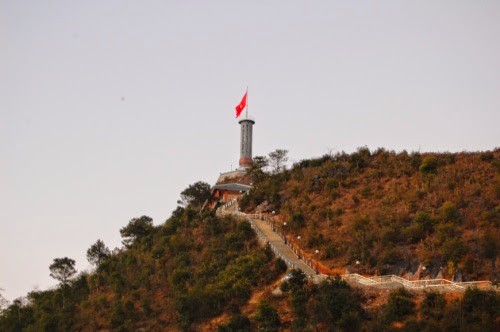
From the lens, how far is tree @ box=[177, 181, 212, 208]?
54.7 meters

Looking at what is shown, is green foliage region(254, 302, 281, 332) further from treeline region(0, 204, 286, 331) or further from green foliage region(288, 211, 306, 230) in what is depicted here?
green foliage region(288, 211, 306, 230)

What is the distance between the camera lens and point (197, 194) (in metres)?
54.6

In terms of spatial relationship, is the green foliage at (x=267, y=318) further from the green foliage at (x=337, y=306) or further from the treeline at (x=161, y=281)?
the treeline at (x=161, y=281)

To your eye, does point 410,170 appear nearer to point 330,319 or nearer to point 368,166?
point 368,166

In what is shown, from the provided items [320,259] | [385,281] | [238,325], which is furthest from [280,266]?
[385,281]

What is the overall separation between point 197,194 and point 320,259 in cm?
2104

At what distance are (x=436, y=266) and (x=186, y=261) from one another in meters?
17.5

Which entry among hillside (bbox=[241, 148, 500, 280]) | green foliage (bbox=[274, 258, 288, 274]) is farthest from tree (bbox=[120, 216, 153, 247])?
green foliage (bbox=[274, 258, 288, 274])

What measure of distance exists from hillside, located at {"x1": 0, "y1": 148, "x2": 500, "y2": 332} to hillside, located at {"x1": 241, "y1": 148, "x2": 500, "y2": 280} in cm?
9

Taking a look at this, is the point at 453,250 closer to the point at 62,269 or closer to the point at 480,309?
Result: the point at 480,309

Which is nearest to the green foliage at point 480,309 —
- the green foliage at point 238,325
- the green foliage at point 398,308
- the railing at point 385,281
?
the railing at point 385,281

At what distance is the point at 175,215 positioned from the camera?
5175cm

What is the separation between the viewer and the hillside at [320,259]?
27.9 metres

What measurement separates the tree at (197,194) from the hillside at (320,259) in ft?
7.49
